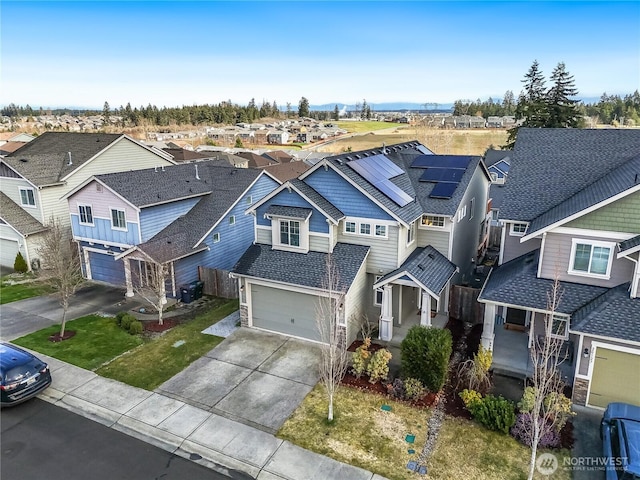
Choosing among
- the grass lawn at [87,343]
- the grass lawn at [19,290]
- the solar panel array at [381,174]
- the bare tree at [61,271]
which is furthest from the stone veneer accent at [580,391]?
the grass lawn at [19,290]

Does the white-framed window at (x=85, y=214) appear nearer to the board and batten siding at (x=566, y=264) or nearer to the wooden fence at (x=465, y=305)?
the wooden fence at (x=465, y=305)

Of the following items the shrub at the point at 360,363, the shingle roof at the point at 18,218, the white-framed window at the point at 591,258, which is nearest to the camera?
the white-framed window at the point at 591,258

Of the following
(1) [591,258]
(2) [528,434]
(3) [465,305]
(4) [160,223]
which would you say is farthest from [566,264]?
(4) [160,223]

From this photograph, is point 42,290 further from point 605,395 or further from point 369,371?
point 605,395

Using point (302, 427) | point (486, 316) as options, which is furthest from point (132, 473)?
point (486, 316)

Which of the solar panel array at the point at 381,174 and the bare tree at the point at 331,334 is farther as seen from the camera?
the solar panel array at the point at 381,174

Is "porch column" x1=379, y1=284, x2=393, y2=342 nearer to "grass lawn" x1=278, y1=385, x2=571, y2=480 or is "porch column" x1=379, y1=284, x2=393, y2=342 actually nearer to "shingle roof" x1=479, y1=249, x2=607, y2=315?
"shingle roof" x1=479, y1=249, x2=607, y2=315
